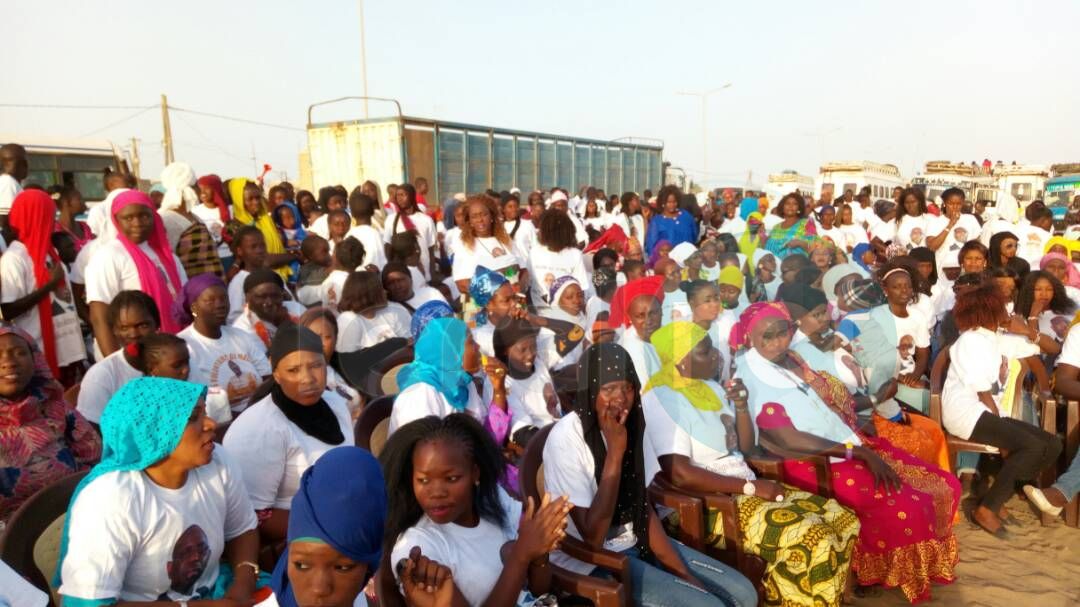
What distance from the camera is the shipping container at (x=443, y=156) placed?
→ 1240 centimetres

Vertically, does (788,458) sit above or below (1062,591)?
above

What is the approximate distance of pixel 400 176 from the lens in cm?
1230

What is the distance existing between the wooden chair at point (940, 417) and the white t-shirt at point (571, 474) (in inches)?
96.7

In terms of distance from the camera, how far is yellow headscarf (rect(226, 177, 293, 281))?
6129 mm

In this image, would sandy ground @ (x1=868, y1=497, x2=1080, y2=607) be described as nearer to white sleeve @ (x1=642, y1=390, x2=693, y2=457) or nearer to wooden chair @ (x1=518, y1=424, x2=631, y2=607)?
white sleeve @ (x1=642, y1=390, x2=693, y2=457)

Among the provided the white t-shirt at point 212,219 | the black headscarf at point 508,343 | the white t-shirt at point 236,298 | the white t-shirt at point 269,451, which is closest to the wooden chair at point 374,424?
the white t-shirt at point 269,451

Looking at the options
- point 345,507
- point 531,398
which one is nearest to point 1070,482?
point 531,398

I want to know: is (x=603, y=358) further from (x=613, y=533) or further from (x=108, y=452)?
(x=108, y=452)

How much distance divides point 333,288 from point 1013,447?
450 cm

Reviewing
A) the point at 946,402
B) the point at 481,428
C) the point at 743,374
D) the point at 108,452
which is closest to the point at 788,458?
the point at 743,374

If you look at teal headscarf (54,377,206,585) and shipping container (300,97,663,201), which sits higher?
shipping container (300,97,663,201)

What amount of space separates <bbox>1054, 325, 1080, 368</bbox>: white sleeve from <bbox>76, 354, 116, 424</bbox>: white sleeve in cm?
531

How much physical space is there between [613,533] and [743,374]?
1104mm

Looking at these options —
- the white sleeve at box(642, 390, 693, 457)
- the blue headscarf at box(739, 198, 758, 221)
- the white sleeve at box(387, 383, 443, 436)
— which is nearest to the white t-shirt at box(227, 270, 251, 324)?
the white sleeve at box(387, 383, 443, 436)
